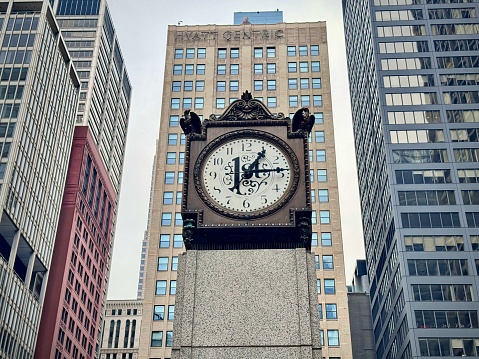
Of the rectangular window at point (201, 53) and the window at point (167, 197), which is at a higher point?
the rectangular window at point (201, 53)

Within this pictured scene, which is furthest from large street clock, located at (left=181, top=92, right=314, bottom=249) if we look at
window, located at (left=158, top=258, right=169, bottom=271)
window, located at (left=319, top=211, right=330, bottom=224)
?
window, located at (left=319, top=211, right=330, bottom=224)

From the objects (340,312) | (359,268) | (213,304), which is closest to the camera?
(213,304)

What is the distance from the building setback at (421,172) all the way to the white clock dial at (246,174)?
67428mm

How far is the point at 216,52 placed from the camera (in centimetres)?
9931

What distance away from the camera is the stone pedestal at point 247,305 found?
10969 millimetres

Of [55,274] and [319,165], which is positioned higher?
[319,165]

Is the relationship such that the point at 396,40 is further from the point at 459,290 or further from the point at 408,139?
the point at 459,290

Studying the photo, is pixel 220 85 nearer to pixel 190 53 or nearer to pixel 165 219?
→ pixel 190 53

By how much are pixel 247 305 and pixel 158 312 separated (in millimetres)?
69190

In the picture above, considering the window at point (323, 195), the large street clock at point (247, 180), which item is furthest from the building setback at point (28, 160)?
the large street clock at point (247, 180)

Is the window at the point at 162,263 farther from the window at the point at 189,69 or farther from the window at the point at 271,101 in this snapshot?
the window at the point at 189,69

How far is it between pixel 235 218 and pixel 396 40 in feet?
297

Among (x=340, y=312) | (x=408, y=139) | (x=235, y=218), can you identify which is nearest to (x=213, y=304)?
(x=235, y=218)

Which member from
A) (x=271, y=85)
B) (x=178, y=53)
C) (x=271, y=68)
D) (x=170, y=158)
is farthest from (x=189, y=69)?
(x=170, y=158)
